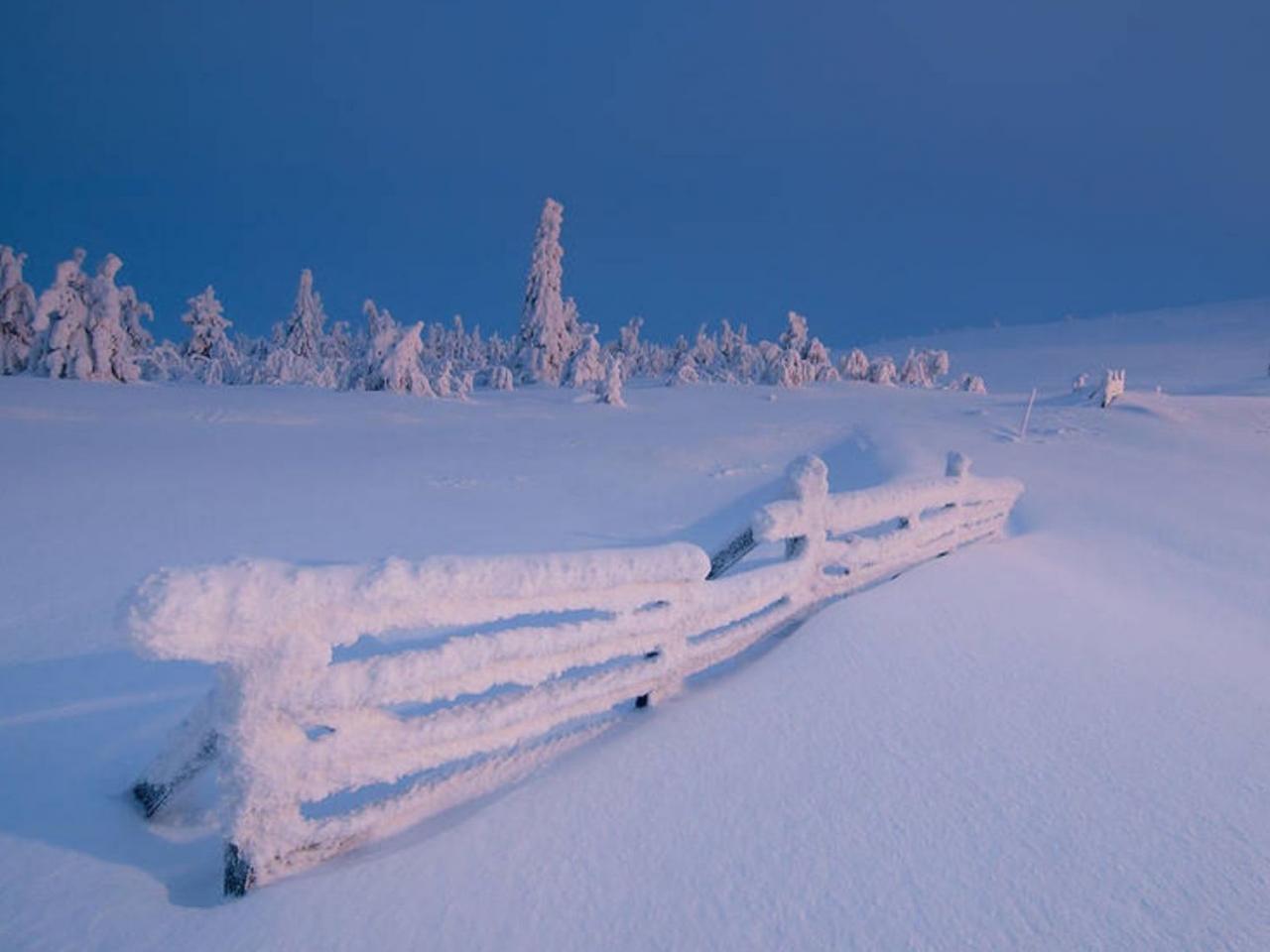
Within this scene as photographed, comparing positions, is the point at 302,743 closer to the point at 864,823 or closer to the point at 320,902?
the point at 320,902

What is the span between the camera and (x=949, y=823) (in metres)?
2.85

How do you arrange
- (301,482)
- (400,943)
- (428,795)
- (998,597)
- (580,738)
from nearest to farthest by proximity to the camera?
(400,943)
(428,795)
(580,738)
(998,597)
(301,482)

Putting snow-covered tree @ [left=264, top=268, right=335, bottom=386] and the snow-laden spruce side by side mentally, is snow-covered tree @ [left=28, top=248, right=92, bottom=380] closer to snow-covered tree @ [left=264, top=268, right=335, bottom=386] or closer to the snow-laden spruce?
the snow-laden spruce

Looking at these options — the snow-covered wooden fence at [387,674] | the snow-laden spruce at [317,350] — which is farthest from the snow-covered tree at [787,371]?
the snow-covered wooden fence at [387,674]

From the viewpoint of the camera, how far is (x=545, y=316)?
40.8 m

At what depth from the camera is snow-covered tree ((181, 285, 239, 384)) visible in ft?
119

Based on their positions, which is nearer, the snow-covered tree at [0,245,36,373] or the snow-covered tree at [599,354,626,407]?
the snow-covered tree at [599,354,626,407]

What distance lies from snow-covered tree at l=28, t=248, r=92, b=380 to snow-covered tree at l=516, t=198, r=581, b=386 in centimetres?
2095

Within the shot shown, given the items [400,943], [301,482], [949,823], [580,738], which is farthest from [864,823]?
[301,482]

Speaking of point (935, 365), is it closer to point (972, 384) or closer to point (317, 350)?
point (972, 384)

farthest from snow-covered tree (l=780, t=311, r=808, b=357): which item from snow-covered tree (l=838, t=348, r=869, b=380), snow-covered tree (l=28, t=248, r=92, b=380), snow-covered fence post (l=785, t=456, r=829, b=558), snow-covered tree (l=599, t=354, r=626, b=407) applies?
snow-covered fence post (l=785, t=456, r=829, b=558)

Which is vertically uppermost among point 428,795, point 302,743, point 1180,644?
point 302,743

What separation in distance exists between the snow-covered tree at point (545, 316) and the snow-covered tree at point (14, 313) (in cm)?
2171

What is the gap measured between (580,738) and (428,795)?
2.88ft
